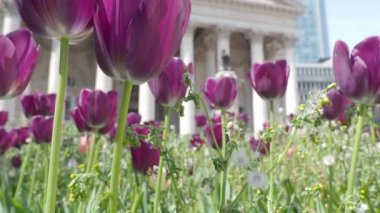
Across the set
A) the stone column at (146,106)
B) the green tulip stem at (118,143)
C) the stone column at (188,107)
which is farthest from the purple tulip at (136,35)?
the stone column at (146,106)

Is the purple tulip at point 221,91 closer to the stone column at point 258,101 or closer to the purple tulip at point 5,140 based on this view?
the purple tulip at point 5,140

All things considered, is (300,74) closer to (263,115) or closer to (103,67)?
(263,115)

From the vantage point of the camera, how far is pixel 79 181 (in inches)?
30.3

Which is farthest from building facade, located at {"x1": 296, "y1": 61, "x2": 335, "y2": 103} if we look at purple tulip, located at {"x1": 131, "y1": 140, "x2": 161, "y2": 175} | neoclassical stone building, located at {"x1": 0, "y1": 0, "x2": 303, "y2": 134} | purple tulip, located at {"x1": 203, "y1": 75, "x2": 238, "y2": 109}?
purple tulip, located at {"x1": 131, "y1": 140, "x2": 161, "y2": 175}

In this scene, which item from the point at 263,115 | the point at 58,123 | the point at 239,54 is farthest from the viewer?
the point at 239,54

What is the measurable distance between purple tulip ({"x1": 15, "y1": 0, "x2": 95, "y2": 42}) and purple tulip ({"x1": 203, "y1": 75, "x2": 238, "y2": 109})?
1151mm

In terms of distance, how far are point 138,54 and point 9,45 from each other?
0.46 metres

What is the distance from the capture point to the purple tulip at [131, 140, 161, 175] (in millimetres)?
1560

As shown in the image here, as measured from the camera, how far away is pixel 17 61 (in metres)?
0.97

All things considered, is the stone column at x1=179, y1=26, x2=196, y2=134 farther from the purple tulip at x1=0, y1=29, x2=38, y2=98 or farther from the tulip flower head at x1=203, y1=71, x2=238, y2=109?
the purple tulip at x1=0, y1=29, x2=38, y2=98

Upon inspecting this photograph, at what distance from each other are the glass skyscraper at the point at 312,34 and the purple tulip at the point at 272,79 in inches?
4088

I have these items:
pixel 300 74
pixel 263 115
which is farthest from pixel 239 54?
A: pixel 300 74

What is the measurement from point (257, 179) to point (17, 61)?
79cm

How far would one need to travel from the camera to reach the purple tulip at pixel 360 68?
118 cm
